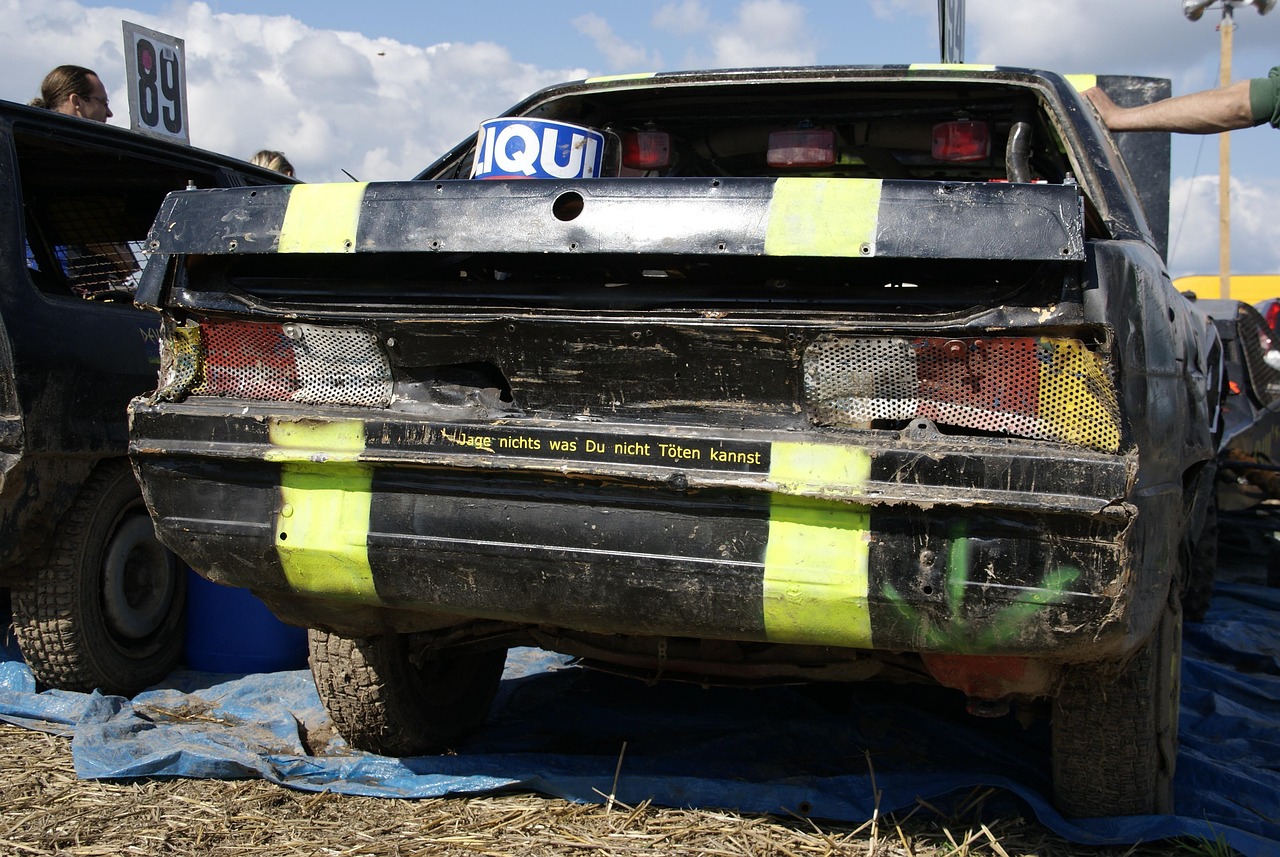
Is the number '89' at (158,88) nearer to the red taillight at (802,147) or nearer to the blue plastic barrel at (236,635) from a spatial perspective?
the blue plastic barrel at (236,635)

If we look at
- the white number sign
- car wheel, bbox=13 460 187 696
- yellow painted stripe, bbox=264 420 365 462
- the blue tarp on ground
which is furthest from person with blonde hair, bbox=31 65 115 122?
yellow painted stripe, bbox=264 420 365 462

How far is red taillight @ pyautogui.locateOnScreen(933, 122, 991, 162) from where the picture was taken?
328cm

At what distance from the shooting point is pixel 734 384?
210 centimetres

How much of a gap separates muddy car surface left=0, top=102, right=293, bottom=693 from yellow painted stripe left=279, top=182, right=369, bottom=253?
5.01 ft

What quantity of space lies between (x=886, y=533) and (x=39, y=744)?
8.73ft

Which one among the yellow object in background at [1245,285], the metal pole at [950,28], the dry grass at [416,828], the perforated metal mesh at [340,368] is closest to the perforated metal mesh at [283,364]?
the perforated metal mesh at [340,368]

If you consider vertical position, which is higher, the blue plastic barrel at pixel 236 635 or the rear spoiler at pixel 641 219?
the rear spoiler at pixel 641 219

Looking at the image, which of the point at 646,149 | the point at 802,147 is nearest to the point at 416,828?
the point at 646,149

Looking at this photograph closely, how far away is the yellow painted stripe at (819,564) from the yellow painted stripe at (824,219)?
449 mm

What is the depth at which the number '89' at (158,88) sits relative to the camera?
600cm


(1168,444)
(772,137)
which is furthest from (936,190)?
(772,137)

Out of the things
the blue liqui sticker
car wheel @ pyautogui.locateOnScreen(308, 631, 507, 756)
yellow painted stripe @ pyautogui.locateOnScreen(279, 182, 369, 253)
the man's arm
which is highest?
the man's arm

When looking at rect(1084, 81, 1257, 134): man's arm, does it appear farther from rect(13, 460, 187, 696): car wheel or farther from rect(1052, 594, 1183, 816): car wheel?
rect(13, 460, 187, 696): car wheel

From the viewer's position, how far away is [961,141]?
3303 mm
